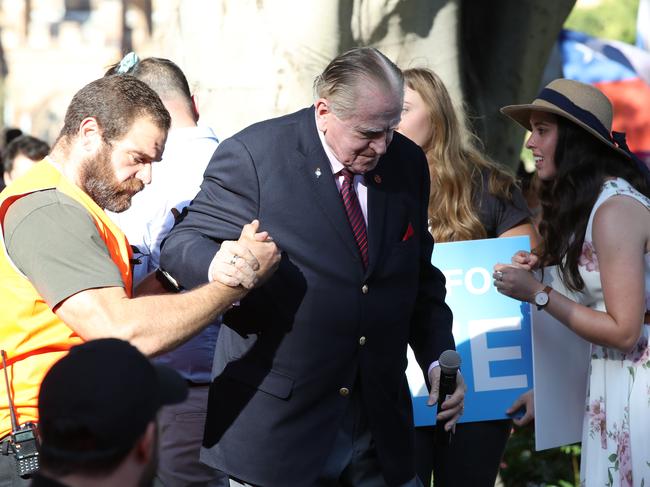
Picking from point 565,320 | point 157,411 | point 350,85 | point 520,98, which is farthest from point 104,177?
point 520,98

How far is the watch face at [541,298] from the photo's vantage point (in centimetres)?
430

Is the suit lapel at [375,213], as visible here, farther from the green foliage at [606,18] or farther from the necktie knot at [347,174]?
the green foliage at [606,18]

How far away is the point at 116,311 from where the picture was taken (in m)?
3.25

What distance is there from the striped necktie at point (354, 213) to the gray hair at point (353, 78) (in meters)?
0.24

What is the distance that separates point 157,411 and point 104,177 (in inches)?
52.9

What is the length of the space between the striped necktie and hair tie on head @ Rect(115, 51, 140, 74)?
1353mm

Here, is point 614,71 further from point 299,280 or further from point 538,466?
point 299,280

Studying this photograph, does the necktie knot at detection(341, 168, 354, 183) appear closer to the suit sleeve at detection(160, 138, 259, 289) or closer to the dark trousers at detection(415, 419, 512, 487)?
the suit sleeve at detection(160, 138, 259, 289)

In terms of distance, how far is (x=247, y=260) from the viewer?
3316 mm

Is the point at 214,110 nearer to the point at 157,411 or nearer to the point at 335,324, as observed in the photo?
the point at 335,324

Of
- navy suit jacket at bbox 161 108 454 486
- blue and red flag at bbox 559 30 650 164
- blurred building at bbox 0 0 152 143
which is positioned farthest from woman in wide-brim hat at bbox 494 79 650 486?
blurred building at bbox 0 0 152 143

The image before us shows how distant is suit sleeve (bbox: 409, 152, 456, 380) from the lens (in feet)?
13.1

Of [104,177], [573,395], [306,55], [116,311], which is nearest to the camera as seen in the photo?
[116,311]

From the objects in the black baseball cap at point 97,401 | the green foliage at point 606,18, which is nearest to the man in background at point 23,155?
the black baseball cap at point 97,401
